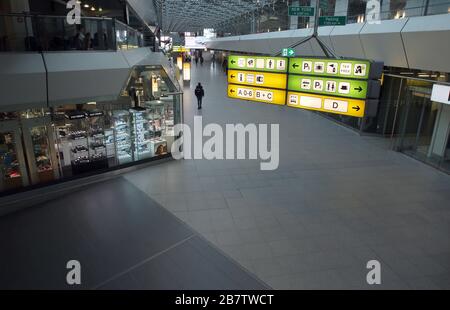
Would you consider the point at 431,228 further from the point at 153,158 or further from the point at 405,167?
the point at 153,158

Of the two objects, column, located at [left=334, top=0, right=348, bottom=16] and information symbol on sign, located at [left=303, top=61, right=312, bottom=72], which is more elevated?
column, located at [left=334, top=0, right=348, bottom=16]

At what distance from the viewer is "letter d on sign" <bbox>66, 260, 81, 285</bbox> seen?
19.0ft

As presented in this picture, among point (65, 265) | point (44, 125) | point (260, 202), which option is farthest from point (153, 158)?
point (65, 265)

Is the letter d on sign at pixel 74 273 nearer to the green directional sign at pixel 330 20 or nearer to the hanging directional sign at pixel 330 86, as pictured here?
the hanging directional sign at pixel 330 86

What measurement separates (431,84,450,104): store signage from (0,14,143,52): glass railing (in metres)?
10.3

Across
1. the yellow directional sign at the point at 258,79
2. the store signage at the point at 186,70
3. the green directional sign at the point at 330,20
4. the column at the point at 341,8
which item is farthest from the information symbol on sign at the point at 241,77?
the store signage at the point at 186,70

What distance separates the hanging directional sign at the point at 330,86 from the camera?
6.77 m

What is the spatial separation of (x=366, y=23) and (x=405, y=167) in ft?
18.6

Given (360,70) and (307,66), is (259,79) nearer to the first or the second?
(307,66)

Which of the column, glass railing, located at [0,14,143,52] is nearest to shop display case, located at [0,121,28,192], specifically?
glass railing, located at [0,14,143,52]

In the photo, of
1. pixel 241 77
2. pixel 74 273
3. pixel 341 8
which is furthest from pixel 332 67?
pixel 341 8

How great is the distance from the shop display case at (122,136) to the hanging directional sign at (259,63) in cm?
440

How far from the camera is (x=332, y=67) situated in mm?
7129

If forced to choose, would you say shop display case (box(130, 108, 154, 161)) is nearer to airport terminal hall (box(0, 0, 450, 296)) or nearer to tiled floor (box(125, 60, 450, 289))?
airport terminal hall (box(0, 0, 450, 296))
